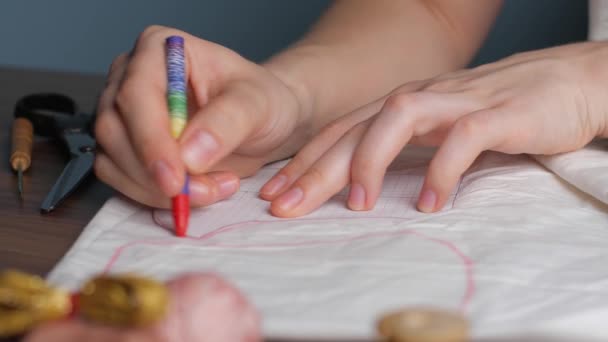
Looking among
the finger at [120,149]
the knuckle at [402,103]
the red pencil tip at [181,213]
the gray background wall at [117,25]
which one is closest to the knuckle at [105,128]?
the finger at [120,149]

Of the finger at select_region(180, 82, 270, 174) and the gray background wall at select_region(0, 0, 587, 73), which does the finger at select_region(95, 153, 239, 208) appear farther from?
the gray background wall at select_region(0, 0, 587, 73)

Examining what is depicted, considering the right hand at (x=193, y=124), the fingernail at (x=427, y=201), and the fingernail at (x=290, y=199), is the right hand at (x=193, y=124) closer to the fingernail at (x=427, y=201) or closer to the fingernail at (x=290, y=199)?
the fingernail at (x=290, y=199)

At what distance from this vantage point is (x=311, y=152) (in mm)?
683

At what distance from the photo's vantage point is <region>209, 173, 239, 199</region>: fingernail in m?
0.63

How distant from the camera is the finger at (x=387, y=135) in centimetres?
62

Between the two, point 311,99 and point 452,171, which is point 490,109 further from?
point 311,99

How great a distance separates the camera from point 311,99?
31.4 inches

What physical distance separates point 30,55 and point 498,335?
142cm

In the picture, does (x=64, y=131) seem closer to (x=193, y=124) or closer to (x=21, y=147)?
(x=21, y=147)

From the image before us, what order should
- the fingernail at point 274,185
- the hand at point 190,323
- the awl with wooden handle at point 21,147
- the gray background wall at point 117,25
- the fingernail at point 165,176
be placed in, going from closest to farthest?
the hand at point 190,323
the fingernail at point 165,176
the fingernail at point 274,185
the awl with wooden handle at point 21,147
the gray background wall at point 117,25

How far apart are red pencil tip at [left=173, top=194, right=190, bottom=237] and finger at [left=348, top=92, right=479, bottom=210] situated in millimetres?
139

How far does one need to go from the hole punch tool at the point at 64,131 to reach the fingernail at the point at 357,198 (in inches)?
10.5

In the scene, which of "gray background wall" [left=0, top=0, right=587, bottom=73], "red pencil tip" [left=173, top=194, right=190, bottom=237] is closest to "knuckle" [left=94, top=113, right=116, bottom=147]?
"red pencil tip" [left=173, top=194, right=190, bottom=237]

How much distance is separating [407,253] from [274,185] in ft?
0.59
